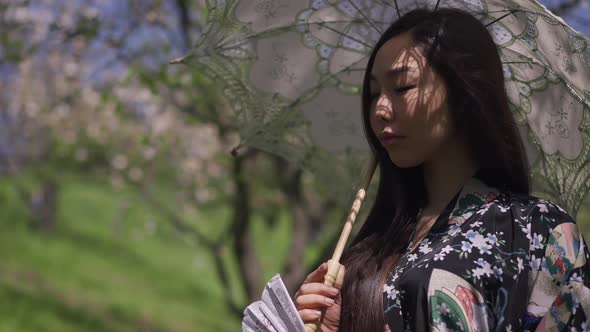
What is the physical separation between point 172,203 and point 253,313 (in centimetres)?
1362

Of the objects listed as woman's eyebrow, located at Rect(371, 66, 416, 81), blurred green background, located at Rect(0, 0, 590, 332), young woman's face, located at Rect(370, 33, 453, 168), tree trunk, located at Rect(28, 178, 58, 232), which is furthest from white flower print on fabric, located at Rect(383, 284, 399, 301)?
tree trunk, located at Rect(28, 178, 58, 232)

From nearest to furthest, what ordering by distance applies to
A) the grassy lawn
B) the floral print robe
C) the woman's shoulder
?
1. the floral print robe
2. the woman's shoulder
3. the grassy lawn

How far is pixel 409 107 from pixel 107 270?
11850 millimetres

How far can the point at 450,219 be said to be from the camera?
6.64 feet

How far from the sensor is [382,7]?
2547 millimetres

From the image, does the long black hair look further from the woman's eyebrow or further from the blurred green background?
the blurred green background

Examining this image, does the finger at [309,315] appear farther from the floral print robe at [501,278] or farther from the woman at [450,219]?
the floral print robe at [501,278]

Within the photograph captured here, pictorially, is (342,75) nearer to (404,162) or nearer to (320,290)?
(404,162)

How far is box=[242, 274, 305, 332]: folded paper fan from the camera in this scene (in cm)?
198

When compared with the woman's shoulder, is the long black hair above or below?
above

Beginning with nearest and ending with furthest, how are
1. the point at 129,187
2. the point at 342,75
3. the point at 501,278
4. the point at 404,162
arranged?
the point at 501,278, the point at 404,162, the point at 342,75, the point at 129,187

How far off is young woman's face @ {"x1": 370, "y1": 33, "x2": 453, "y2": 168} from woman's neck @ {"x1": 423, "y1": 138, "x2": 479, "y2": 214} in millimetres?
27

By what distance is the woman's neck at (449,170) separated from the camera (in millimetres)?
2090

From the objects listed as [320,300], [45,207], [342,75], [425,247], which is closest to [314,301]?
[320,300]
